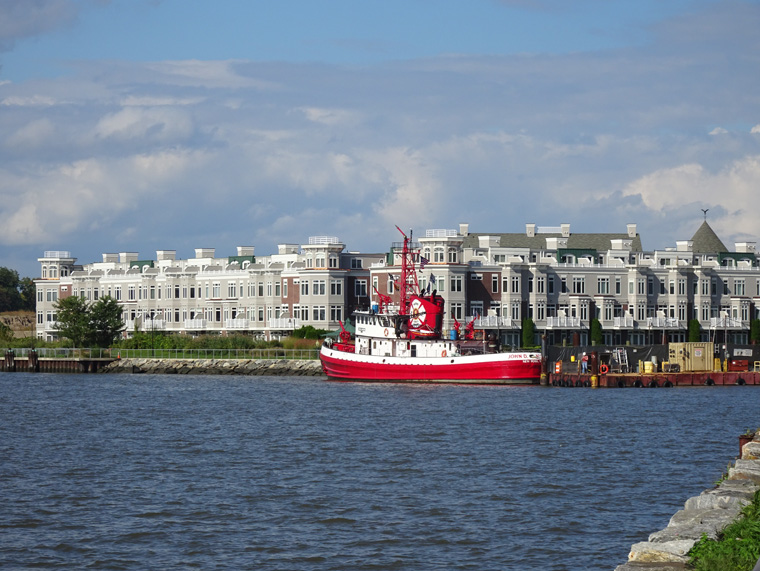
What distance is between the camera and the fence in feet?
315

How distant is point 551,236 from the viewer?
114 meters

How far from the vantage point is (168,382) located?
276ft

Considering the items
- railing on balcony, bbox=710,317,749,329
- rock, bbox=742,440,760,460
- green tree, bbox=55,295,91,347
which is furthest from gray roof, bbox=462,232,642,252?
rock, bbox=742,440,760,460

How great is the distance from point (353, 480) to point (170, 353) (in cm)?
7319

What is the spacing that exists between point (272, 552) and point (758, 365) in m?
63.3

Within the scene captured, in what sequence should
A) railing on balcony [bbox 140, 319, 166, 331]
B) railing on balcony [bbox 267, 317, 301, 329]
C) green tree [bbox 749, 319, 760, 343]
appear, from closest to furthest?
green tree [bbox 749, 319, 760, 343] → railing on balcony [bbox 267, 317, 301, 329] → railing on balcony [bbox 140, 319, 166, 331]

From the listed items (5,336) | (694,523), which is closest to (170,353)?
(5,336)

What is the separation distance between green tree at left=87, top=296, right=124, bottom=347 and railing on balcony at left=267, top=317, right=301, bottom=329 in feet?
44.5

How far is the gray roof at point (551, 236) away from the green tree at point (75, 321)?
1334 inches

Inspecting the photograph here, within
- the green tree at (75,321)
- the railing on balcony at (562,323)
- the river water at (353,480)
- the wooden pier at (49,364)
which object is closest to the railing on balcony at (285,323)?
the wooden pier at (49,364)

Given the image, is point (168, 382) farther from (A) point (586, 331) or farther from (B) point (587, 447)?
(B) point (587, 447)

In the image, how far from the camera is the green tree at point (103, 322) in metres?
108

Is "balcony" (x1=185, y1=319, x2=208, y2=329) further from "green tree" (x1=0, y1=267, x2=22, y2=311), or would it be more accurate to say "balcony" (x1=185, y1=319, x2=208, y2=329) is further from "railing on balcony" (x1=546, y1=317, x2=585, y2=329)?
"green tree" (x1=0, y1=267, x2=22, y2=311)

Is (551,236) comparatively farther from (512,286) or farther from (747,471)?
(747,471)
